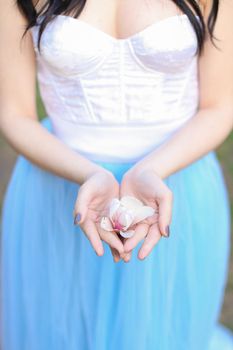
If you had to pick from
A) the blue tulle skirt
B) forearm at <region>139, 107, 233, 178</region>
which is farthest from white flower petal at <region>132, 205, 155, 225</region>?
the blue tulle skirt

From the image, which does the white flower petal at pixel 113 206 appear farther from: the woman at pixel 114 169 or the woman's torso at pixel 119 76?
the woman's torso at pixel 119 76

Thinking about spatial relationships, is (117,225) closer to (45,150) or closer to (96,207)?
(96,207)

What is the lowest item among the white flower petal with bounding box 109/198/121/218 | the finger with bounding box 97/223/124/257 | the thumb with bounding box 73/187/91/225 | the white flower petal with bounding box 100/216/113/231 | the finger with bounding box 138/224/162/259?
the finger with bounding box 138/224/162/259

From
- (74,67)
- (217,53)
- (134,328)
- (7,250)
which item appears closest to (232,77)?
(217,53)

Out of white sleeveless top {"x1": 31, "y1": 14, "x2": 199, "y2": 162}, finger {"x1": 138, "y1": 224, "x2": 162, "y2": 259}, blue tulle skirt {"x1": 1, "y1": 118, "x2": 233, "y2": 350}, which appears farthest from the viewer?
blue tulle skirt {"x1": 1, "y1": 118, "x2": 233, "y2": 350}

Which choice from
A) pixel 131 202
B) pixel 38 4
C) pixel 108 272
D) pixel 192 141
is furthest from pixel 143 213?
pixel 38 4

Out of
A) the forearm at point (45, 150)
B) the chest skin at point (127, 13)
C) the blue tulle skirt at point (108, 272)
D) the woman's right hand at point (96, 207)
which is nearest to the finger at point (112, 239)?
the woman's right hand at point (96, 207)

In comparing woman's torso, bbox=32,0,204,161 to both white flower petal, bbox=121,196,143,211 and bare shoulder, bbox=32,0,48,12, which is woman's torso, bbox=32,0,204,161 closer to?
bare shoulder, bbox=32,0,48,12

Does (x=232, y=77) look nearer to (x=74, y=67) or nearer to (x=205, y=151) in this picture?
(x=205, y=151)
